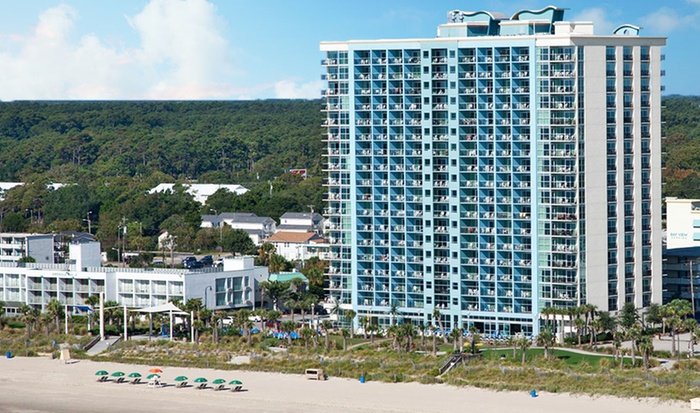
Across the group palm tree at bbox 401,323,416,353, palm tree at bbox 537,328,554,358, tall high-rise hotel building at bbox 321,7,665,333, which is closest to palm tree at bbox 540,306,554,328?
tall high-rise hotel building at bbox 321,7,665,333

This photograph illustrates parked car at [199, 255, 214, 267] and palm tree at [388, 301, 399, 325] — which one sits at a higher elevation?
parked car at [199, 255, 214, 267]

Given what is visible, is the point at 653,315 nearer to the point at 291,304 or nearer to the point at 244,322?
the point at 291,304

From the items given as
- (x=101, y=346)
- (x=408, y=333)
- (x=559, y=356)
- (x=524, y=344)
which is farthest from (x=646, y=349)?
(x=101, y=346)

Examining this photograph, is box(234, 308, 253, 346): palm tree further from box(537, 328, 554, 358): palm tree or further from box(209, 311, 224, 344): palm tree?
box(537, 328, 554, 358): palm tree

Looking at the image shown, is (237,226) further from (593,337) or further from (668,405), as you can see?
(668,405)

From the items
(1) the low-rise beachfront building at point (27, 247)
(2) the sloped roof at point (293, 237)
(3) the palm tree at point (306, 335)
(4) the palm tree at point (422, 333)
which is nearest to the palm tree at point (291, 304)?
(3) the palm tree at point (306, 335)
